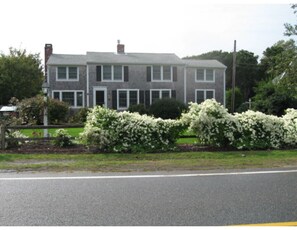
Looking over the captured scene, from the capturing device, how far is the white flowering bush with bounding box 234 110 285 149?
12820 mm

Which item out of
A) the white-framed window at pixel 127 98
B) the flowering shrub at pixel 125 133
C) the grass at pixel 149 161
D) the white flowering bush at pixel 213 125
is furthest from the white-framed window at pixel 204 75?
the grass at pixel 149 161

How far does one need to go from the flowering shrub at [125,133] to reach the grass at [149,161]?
0.65 meters

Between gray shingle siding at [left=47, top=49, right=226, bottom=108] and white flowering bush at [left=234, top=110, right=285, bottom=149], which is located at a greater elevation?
gray shingle siding at [left=47, top=49, right=226, bottom=108]

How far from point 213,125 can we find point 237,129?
0.89 m

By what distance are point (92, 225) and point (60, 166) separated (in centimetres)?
499

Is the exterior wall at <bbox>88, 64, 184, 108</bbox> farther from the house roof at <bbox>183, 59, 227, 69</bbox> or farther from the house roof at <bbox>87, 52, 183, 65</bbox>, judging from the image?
the house roof at <bbox>183, 59, 227, 69</bbox>

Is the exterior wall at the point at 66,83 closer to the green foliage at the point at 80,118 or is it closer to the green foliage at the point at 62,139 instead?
the green foliage at the point at 80,118

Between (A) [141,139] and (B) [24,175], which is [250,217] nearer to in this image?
(B) [24,175]

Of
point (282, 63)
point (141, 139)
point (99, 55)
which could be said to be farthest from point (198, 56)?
point (141, 139)

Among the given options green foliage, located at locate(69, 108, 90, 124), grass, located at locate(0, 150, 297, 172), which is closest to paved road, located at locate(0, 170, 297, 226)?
grass, located at locate(0, 150, 297, 172)

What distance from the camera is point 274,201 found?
228 inches

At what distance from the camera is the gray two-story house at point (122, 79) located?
3384cm

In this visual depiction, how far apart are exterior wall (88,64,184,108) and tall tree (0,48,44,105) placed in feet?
32.6

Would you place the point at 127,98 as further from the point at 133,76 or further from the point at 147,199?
the point at 147,199
